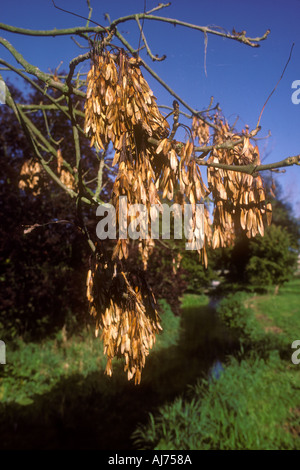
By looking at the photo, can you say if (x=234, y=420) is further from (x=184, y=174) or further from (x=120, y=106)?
(x=120, y=106)

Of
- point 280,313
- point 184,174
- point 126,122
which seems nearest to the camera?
point 184,174

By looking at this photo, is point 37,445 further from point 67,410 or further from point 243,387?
point 243,387

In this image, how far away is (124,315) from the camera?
6.22 ft

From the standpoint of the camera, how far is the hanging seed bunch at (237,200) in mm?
1825

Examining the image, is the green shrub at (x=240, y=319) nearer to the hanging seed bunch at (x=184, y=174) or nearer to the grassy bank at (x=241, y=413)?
the grassy bank at (x=241, y=413)

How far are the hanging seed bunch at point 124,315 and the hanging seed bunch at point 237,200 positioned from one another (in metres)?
0.56

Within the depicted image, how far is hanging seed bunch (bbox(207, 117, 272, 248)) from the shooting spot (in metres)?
1.83

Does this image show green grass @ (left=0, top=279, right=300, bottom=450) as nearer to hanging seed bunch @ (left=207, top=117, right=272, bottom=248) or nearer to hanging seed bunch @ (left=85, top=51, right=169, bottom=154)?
hanging seed bunch @ (left=207, top=117, right=272, bottom=248)

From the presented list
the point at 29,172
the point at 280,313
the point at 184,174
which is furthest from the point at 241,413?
the point at 280,313

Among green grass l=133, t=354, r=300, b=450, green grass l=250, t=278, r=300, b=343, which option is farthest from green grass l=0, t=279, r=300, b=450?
green grass l=250, t=278, r=300, b=343

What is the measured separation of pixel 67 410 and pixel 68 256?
3.74 meters

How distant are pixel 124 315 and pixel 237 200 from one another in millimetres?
907

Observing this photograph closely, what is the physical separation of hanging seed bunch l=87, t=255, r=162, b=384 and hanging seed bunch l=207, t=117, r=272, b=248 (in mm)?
562
